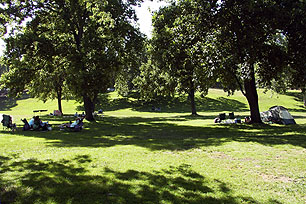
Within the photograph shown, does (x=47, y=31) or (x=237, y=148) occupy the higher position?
(x=47, y=31)

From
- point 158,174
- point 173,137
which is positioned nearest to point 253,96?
point 173,137

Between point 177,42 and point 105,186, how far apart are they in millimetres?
14678

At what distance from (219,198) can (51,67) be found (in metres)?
23.1

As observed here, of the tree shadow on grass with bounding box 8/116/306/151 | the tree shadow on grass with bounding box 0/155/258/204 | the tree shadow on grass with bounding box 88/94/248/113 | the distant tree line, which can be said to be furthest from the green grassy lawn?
the tree shadow on grass with bounding box 88/94/248/113

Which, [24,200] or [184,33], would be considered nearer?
[24,200]

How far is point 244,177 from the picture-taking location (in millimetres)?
7133

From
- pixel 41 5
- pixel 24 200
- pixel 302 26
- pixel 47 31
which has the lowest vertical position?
pixel 24 200

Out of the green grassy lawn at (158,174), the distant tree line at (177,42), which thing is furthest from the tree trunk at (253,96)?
the green grassy lawn at (158,174)

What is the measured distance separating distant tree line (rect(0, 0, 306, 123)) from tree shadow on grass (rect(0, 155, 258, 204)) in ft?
37.3

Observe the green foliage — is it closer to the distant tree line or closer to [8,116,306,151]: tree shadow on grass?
the distant tree line

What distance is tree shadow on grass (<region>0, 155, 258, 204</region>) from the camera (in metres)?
5.49

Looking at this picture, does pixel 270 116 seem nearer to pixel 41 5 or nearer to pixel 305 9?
pixel 305 9

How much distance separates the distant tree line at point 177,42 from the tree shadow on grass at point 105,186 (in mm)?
11379

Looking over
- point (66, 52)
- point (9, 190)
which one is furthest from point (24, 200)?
point (66, 52)
